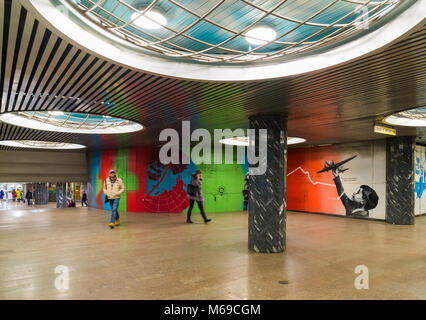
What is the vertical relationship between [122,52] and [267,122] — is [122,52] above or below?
above

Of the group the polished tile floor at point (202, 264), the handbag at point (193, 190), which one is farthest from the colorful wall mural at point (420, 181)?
the handbag at point (193, 190)

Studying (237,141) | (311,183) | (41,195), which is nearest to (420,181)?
(311,183)

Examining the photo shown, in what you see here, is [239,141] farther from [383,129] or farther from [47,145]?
[47,145]

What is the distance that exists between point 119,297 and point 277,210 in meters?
4.39

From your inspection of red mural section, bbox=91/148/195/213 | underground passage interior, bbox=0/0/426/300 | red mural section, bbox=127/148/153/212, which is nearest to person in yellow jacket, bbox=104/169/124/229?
underground passage interior, bbox=0/0/426/300

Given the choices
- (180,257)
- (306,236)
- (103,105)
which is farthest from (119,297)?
(306,236)

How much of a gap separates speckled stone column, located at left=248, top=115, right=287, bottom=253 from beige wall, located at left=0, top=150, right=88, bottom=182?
15276 mm

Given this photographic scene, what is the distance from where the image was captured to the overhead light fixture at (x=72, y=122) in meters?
10.5

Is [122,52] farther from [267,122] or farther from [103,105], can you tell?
[267,122]

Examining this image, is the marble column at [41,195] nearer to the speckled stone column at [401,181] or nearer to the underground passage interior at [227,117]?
the underground passage interior at [227,117]

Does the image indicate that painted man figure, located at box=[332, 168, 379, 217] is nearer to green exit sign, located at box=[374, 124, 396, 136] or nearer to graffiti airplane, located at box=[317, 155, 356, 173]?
graffiti airplane, located at box=[317, 155, 356, 173]

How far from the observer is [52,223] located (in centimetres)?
1238

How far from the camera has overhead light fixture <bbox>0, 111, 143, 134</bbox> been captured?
1049 centimetres

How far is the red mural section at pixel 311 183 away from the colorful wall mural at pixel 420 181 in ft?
12.7
